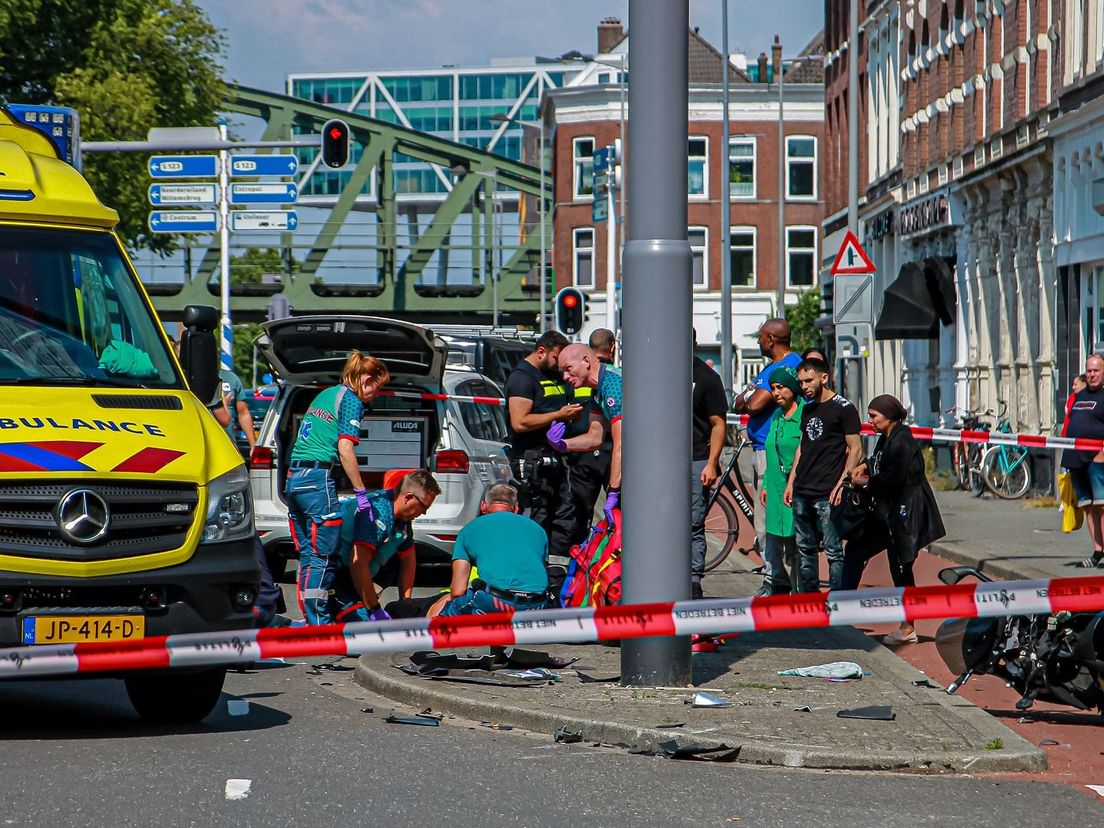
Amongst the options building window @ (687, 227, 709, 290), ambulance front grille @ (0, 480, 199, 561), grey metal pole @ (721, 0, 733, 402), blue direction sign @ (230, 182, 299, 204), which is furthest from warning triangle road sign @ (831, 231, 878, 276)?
building window @ (687, 227, 709, 290)

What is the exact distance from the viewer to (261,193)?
2553 cm

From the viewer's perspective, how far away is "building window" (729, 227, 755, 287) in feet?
235

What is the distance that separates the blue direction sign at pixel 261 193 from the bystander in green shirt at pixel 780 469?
13.6m

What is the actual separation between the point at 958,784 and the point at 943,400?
2874cm

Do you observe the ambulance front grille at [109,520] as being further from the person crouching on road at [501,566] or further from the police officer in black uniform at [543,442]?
the police officer in black uniform at [543,442]

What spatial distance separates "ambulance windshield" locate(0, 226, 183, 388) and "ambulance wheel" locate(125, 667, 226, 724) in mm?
1365

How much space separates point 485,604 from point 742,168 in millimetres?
63296

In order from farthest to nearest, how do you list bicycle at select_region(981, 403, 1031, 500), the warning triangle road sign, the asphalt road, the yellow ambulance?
bicycle at select_region(981, 403, 1031, 500) < the warning triangle road sign < the yellow ambulance < the asphalt road

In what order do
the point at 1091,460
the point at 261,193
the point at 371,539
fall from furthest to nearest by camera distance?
the point at 261,193
the point at 1091,460
the point at 371,539

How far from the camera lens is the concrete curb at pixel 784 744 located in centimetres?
760

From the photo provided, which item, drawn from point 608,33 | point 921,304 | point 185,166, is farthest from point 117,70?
point 608,33

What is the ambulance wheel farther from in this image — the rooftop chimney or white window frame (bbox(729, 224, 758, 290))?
the rooftop chimney

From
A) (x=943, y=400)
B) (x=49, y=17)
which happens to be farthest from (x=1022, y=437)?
(x=49, y=17)

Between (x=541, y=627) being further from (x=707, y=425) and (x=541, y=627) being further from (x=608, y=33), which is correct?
(x=608, y=33)
